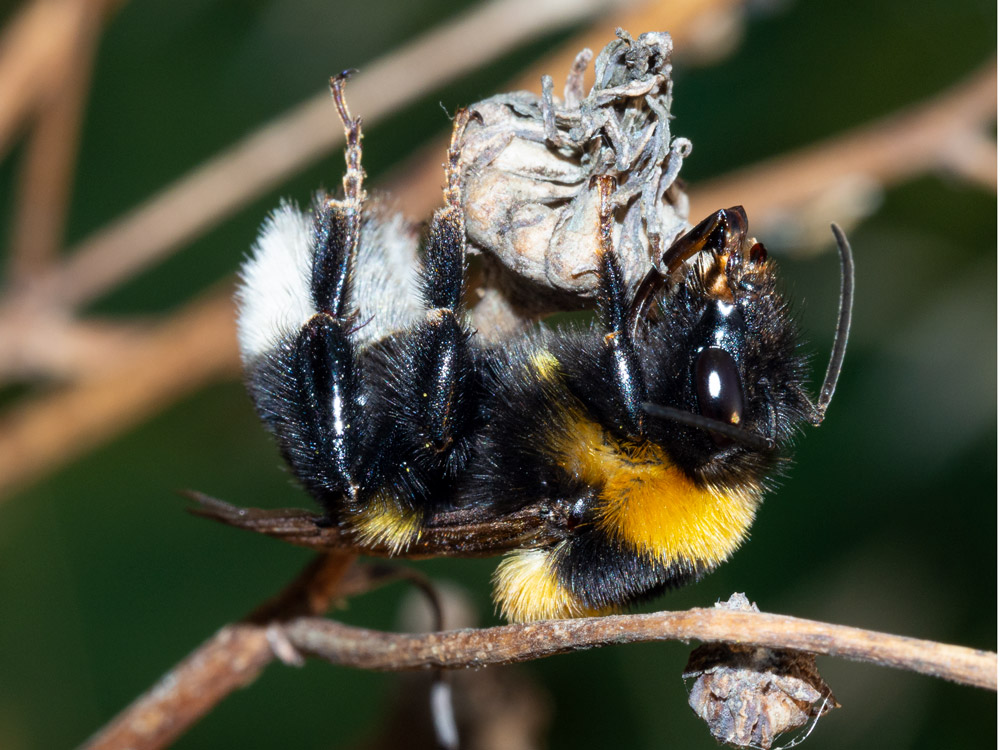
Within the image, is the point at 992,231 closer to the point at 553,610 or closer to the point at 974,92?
the point at 974,92

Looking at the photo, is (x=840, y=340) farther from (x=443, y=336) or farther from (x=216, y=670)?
(x=216, y=670)

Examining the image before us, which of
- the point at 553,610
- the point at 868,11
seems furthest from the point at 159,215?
the point at 868,11

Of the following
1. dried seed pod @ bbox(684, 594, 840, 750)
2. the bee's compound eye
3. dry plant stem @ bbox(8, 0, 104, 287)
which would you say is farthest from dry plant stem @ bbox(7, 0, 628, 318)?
dried seed pod @ bbox(684, 594, 840, 750)

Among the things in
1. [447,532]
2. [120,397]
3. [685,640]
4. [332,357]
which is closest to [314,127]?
[120,397]

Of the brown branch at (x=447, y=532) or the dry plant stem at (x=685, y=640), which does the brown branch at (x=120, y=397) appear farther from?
the dry plant stem at (x=685, y=640)

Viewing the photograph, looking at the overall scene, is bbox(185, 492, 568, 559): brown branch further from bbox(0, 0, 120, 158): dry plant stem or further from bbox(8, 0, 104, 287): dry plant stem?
bbox(0, 0, 120, 158): dry plant stem

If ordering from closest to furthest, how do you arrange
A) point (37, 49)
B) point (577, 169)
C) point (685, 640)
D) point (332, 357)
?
point (685, 640) < point (577, 169) < point (332, 357) < point (37, 49)
